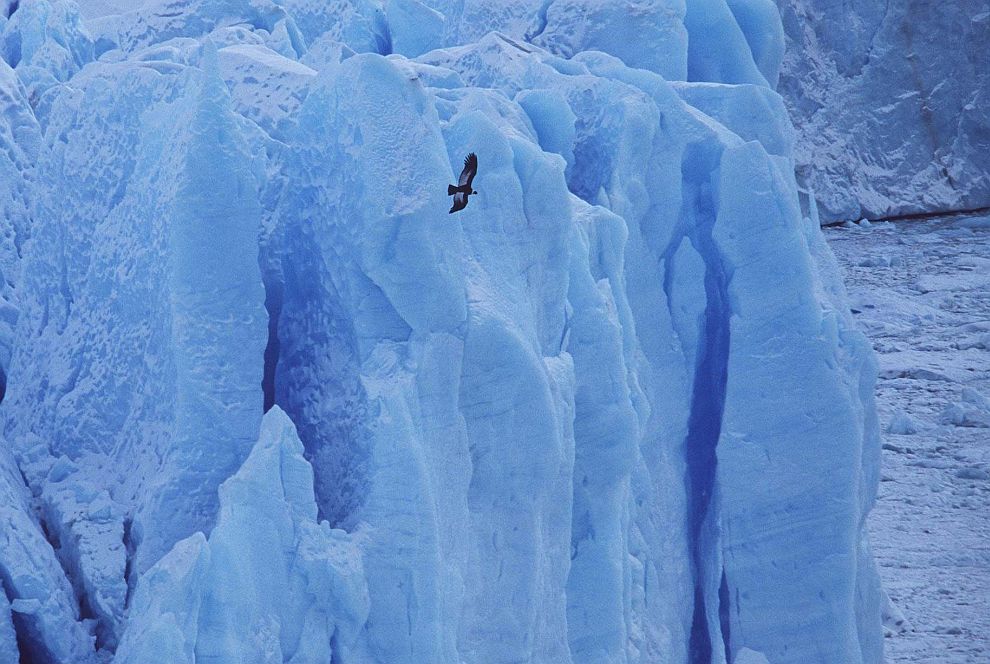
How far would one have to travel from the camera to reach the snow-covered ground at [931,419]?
8757 millimetres

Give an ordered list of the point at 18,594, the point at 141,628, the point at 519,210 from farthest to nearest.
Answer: the point at 519,210 → the point at 18,594 → the point at 141,628

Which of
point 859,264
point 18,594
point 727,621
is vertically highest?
point 18,594

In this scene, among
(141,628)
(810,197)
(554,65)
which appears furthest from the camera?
(810,197)

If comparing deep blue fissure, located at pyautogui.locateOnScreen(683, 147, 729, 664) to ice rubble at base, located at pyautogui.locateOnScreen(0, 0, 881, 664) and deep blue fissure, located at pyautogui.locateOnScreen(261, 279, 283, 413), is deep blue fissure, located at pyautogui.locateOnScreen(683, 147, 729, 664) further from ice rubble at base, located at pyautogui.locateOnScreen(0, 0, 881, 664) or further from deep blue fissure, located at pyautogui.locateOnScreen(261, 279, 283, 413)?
deep blue fissure, located at pyautogui.locateOnScreen(261, 279, 283, 413)

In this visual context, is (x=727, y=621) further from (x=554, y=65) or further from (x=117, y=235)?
(x=117, y=235)

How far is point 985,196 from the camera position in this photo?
17.9 m

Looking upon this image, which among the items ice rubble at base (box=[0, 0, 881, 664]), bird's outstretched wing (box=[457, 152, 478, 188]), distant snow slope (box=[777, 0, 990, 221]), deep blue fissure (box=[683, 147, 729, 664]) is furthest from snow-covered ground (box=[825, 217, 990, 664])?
A: bird's outstretched wing (box=[457, 152, 478, 188])

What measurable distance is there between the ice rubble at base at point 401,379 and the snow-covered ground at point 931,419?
2.63 metres

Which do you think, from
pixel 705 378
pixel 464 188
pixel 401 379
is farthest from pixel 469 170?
pixel 705 378

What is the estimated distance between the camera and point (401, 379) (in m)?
4.12

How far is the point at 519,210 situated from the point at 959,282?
37.3ft

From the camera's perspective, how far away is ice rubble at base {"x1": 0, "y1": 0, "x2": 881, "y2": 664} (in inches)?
154

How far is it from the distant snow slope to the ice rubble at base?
11.6m

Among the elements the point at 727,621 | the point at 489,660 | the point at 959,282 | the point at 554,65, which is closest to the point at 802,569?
the point at 727,621
